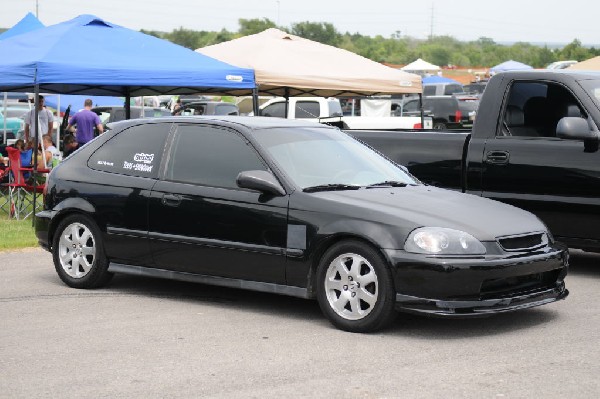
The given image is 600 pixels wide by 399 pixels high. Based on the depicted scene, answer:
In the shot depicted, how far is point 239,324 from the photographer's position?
7.59 metres

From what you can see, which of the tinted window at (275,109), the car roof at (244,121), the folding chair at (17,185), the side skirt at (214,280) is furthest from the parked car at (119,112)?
the side skirt at (214,280)

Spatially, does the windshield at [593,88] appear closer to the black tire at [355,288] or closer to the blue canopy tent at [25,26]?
the black tire at [355,288]

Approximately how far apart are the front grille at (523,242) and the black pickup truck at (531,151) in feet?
6.50

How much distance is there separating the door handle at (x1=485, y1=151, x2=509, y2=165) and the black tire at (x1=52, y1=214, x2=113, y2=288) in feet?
11.9

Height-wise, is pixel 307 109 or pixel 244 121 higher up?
pixel 244 121

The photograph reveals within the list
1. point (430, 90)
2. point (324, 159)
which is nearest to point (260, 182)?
point (324, 159)

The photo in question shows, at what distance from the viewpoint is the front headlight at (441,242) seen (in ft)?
23.3

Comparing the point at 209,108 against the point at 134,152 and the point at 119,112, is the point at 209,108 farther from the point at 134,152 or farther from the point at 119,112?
the point at 134,152

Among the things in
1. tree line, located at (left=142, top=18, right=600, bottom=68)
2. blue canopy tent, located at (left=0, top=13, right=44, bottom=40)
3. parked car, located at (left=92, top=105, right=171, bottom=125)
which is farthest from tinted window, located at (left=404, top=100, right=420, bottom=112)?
tree line, located at (left=142, top=18, right=600, bottom=68)

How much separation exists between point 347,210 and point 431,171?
315 cm

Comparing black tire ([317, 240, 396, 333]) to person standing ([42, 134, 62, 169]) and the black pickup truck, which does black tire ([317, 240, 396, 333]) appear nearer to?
the black pickup truck

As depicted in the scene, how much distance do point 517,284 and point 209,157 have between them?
8.40ft

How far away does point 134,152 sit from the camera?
8.84 m

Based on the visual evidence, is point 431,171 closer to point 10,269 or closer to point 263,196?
point 263,196
